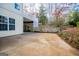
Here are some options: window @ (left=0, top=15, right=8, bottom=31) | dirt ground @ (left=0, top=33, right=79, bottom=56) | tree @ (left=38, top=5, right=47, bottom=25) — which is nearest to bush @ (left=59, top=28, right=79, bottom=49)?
dirt ground @ (left=0, top=33, right=79, bottom=56)

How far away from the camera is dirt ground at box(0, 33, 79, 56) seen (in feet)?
8.79

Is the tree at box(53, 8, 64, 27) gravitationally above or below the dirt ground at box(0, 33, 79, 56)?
above

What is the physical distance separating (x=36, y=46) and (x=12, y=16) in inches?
24.2

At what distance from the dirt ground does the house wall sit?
0.08m

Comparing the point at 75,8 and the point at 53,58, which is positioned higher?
the point at 75,8

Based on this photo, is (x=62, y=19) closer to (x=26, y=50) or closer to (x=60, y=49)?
(x=60, y=49)

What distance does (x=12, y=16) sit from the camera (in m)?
2.73

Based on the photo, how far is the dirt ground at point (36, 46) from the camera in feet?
8.79

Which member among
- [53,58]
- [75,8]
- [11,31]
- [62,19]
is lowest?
[53,58]

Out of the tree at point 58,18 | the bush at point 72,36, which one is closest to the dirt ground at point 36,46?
the bush at point 72,36

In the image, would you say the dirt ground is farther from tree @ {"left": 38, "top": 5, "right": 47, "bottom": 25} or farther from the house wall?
tree @ {"left": 38, "top": 5, "right": 47, "bottom": 25}

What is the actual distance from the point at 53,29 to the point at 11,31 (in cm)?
68

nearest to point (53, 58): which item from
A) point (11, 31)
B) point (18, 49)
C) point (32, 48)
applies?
point (32, 48)

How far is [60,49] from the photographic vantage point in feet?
8.79
